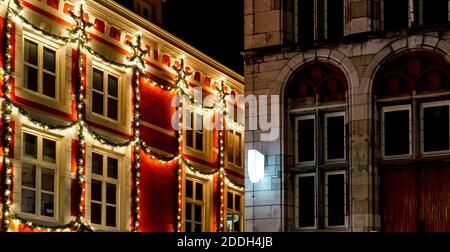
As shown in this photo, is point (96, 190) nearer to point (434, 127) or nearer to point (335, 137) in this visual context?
point (335, 137)

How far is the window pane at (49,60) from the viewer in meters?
27.6

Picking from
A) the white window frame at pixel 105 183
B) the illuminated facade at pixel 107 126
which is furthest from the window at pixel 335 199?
the white window frame at pixel 105 183

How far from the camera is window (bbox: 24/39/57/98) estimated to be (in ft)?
87.8

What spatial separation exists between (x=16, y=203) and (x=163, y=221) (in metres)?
8.66

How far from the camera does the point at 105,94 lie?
30.5 metres

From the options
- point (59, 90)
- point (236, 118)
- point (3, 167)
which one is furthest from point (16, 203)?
point (236, 118)

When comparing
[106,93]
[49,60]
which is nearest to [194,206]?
[106,93]

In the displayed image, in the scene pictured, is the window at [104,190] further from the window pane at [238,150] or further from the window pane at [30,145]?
the window pane at [238,150]

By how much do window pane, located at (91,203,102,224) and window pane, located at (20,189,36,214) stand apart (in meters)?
3.10

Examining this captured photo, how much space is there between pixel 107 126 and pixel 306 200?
919cm
